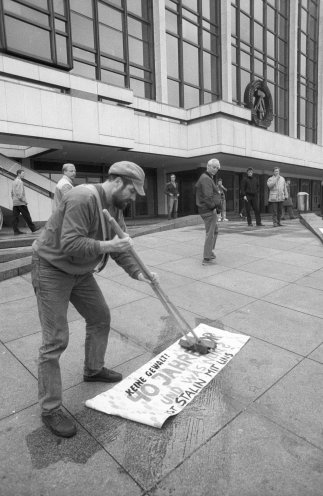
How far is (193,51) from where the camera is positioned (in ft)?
64.7

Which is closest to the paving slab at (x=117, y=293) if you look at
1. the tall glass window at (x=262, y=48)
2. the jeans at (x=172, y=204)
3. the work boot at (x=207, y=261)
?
the work boot at (x=207, y=261)

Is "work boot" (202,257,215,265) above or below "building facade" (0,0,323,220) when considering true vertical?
below

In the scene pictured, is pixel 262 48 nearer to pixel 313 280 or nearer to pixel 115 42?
pixel 115 42

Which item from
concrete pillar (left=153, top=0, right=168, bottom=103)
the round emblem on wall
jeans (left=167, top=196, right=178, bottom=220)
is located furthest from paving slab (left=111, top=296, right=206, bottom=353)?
the round emblem on wall

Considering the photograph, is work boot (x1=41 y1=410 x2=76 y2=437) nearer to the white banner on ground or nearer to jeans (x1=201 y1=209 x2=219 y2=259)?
the white banner on ground

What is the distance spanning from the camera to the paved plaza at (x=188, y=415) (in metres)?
1.80

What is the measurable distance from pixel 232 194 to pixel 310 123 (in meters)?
12.7

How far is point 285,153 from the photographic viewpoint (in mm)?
20172

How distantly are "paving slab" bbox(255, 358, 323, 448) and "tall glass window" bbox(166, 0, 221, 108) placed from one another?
18277 mm

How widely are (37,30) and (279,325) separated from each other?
15.1m

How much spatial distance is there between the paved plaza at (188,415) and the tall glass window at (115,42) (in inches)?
565

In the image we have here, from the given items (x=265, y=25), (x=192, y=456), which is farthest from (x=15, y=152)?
(x=265, y=25)

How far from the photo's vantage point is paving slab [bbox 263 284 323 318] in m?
4.14

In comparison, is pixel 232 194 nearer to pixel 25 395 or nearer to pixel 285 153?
pixel 285 153
